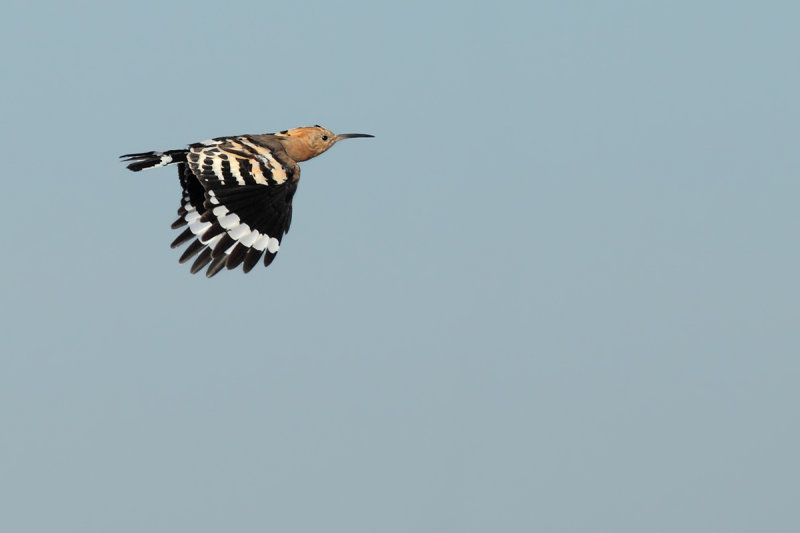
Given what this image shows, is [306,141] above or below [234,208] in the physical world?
above

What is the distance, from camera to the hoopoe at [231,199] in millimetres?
16891

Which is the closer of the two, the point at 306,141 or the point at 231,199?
the point at 231,199

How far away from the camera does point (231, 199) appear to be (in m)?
17.1

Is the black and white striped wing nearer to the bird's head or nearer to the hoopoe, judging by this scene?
the hoopoe

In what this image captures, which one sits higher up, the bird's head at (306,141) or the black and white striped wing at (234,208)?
the bird's head at (306,141)

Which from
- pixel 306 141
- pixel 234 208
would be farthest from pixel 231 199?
pixel 306 141

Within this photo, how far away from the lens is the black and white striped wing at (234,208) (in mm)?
16875

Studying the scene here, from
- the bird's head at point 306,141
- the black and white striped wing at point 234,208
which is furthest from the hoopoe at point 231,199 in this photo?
the bird's head at point 306,141

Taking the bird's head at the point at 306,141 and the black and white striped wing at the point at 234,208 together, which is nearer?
the black and white striped wing at the point at 234,208

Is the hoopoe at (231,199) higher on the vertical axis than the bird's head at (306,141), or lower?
lower

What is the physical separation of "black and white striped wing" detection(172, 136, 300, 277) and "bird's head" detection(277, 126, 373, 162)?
107cm

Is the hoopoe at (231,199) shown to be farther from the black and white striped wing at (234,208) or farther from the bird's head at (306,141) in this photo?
the bird's head at (306,141)

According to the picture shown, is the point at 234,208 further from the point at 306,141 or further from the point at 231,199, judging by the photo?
the point at 306,141

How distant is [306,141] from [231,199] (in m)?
2.03
